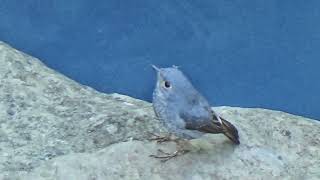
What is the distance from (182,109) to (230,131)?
21 centimetres

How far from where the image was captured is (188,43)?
16.0 feet

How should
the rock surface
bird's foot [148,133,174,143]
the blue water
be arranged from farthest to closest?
1. the blue water
2. bird's foot [148,133,174,143]
3. the rock surface

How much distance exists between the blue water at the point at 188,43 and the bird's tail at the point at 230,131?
5.30 feet

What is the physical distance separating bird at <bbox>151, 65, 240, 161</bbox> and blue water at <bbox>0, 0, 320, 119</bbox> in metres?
1.66

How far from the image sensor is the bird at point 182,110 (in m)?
2.97

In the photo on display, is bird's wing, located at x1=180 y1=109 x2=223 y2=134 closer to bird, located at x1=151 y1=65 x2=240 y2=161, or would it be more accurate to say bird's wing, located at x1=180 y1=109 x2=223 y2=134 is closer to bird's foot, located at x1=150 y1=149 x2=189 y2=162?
bird, located at x1=151 y1=65 x2=240 y2=161

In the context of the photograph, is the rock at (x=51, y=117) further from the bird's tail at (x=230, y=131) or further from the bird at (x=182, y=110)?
the bird's tail at (x=230, y=131)

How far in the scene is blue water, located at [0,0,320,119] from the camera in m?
4.73

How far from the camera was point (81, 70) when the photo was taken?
15.5 feet

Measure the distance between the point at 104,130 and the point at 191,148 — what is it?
35 centimetres

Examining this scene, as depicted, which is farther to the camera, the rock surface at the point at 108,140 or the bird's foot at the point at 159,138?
the bird's foot at the point at 159,138

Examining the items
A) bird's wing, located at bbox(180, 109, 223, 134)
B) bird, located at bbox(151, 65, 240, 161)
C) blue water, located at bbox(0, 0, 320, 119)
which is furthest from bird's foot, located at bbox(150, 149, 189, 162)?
blue water, located at bbox(0, 0, 320, 119)

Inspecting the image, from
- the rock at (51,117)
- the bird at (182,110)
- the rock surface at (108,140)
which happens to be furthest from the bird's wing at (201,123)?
the rock at (51,117)

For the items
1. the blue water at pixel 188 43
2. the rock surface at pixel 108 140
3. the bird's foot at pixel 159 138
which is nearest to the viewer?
the rock surface at pixel 108 140
